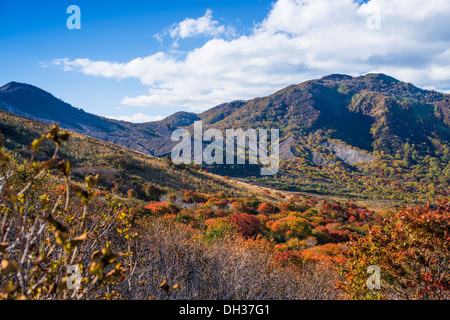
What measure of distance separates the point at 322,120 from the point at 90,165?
179 metres

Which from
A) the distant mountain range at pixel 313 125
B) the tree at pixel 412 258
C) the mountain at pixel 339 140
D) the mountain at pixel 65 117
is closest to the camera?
the tree at pixel 412 258

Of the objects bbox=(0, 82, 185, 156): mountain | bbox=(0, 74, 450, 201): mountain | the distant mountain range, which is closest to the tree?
bbox=(0, 74, 450, 201): mountain

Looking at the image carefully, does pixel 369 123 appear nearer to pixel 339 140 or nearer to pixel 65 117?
pixel 339 140

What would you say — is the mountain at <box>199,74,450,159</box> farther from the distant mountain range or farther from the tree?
the tree

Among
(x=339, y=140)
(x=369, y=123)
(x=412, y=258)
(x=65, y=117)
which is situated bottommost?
(x=412, y=258)

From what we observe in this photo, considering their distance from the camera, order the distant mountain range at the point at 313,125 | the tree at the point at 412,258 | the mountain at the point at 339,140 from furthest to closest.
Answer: the distant mountain range at the point at 313,125 < the mountain at the point at 339,140 < the tree at the point at 412,258

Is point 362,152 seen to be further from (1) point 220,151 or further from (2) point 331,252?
(2) point 331,252

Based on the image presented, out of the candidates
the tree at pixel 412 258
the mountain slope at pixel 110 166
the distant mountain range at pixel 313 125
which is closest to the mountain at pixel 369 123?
the distant mountain range at pixel 313 125

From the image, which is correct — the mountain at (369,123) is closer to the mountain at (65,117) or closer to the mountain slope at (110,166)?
the mountain at (65,117)

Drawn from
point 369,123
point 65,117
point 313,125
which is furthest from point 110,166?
point 369,123

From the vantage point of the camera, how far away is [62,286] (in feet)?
4.98

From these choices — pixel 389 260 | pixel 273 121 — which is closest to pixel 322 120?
pixel 273 121
